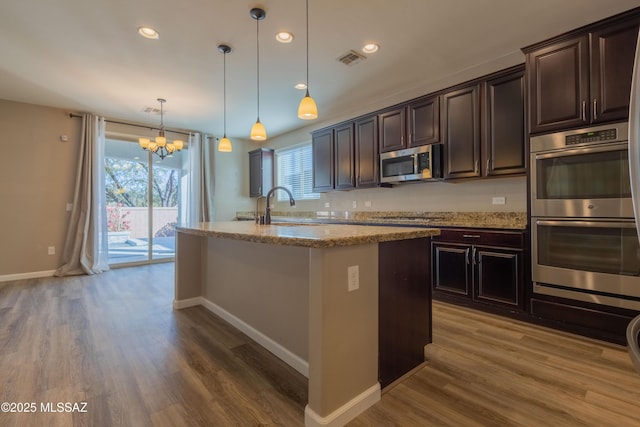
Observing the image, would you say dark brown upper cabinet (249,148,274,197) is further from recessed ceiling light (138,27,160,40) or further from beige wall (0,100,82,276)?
recessed ceiling light (138,27,160,40)

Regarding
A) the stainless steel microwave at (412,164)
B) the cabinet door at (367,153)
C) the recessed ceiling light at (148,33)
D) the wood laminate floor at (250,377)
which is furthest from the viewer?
the cabinet door at (367,153)

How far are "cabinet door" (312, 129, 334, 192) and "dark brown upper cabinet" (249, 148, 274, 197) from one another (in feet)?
5.62

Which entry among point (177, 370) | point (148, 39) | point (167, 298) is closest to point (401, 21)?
point (148, 39)

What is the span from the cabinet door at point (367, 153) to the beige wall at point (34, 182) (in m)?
4.58

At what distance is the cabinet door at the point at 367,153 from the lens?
4168 millimetres

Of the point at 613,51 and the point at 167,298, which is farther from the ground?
the point at 613,51

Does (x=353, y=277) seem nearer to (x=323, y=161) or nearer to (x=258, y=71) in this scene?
(x=258, y=71)

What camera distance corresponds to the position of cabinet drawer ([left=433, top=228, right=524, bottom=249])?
2727 millimetres

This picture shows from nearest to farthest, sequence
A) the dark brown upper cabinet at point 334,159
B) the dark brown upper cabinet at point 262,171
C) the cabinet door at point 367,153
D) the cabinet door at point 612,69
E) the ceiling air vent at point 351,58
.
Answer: the cabinet door at point 612,69 → the ceiling air vent at point 351,58 → the cabinet door at point 367,153 → the dark brown upper cabinet at point 334,159 → the dark brown upper cabinet at point 262,171

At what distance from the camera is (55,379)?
6.02 ft

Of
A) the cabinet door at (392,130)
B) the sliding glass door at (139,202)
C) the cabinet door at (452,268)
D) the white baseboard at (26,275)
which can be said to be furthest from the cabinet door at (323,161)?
the white baseboard at (26,275)

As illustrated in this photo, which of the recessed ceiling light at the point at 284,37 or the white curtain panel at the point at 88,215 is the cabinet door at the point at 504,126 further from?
the white curtain panel at the point at 88,215

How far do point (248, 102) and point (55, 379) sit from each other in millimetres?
3834

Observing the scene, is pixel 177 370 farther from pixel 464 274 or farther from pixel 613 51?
pixel 613 51
